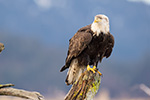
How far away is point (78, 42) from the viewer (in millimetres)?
6051

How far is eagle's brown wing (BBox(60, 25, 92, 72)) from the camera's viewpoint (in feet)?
19.3

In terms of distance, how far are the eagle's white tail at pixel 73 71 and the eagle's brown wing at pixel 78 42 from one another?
6.4 inches

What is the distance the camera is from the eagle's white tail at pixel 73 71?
20.8 feet

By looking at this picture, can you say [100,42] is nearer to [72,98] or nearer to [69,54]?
[69,54]

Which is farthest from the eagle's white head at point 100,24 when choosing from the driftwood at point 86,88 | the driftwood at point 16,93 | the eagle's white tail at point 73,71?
the driftwood at point 16,93

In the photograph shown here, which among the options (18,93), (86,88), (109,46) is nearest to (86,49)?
(109,46)

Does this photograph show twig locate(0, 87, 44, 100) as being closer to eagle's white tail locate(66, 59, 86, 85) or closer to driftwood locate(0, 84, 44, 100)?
driftwood locate(0, 84, 44, 100)

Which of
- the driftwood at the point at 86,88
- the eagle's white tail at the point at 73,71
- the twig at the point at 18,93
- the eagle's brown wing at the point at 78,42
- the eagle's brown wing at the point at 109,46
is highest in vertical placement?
the eagle's brown wing at the point at 78,42

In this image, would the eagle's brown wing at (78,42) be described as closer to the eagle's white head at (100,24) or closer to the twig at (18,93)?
the eagle's white head at (100,24)

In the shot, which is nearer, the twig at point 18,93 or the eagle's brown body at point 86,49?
the twig at point 18,93

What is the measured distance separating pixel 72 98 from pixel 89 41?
5.62ft

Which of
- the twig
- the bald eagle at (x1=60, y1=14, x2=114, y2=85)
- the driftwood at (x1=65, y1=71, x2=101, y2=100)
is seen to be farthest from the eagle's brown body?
the twig

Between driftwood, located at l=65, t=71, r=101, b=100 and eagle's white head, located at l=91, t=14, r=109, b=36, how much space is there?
4.21 ft

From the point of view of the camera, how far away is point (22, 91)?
18.1ft
